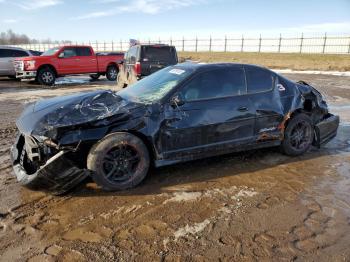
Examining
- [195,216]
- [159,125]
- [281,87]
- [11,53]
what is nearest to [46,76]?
[11,53]

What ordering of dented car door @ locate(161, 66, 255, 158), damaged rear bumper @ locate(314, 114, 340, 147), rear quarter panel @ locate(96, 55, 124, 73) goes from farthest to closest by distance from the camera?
rear quarter panel @ locate(96, 55, 124, 73)
damaged rear bumper @ locate(314, 114, 340, 147)
dented car door @ locate(161, 66, 255, 158)

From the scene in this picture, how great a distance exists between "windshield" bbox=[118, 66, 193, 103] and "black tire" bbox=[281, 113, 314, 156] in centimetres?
194

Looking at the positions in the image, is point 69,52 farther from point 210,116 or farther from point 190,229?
point 190,229

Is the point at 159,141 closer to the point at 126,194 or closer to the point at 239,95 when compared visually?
the point at 126,194

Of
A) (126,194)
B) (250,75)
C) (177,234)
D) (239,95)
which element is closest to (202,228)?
(177,234)

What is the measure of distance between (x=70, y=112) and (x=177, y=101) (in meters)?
1.36

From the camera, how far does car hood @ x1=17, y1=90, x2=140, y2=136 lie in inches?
166

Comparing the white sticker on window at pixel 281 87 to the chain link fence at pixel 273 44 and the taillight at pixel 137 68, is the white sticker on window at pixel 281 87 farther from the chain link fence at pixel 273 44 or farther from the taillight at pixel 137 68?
the chain link fence at pixel 273 44

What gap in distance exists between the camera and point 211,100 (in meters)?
5.01

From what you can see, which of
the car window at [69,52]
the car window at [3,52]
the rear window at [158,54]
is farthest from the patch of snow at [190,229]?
the car window at [3,52]

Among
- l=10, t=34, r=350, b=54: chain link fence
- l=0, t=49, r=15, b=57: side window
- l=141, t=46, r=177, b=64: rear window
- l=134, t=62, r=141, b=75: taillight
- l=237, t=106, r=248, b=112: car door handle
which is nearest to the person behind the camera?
l=237, t=106, r=248, b=112: car door handle

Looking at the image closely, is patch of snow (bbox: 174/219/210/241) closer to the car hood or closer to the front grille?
the car hood

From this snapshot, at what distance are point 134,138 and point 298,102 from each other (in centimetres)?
291

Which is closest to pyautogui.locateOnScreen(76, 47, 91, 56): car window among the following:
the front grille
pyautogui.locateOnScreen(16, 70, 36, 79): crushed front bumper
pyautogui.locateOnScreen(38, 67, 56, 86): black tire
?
pyautogui.locateOnScreen(38, 67, 56, 86): black tire
